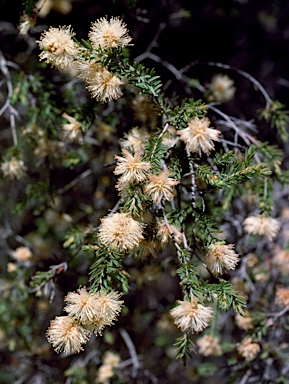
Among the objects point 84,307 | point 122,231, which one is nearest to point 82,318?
point 84,307

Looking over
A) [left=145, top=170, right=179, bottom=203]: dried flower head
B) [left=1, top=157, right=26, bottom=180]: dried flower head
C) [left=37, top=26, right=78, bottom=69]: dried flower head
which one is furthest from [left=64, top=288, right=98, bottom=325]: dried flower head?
[left=1, top=157, right=26, bottom=180]: dried flower head

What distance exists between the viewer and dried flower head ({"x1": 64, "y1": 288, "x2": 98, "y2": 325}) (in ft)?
3.28

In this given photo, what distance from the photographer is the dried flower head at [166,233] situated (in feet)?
3.62

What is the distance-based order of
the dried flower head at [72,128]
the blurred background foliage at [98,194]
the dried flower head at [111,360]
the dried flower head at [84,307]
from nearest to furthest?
the dried flower head at [84,307] < the dried flower head at [72,128] < the blurred background foliage at [98,194] < the dried flower head at [111,360]

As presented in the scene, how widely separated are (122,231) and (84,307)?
18 cm

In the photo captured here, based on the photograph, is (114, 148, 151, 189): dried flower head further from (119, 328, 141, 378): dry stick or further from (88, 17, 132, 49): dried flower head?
(119, 328, 141, 378): dry stick

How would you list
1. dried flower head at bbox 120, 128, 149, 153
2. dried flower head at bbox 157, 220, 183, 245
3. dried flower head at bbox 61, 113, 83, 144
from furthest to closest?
dried flower head at bbox 61, 113, 83, 144 → dried flower head at bbox 120, 128, 149, 153 → dried flower head at bbox 157, 220, 183, 245

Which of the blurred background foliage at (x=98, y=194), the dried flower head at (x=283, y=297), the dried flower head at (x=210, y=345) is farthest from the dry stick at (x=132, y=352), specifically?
the dried flower head at (x=283, y=297)

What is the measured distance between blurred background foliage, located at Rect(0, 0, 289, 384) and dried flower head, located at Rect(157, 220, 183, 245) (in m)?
0.38

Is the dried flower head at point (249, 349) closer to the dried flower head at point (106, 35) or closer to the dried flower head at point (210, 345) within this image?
the dried flower head at point (210, 345)

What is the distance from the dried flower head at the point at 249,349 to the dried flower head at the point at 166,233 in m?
0.65

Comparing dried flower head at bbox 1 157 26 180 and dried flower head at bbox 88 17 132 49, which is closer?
dried flower head at bbox 88 17 132 49

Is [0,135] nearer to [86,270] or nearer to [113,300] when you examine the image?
[86,270]

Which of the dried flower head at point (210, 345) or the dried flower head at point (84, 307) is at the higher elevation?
the dried flower head at point (84, 307)
